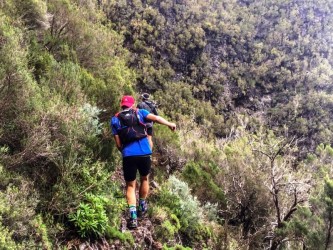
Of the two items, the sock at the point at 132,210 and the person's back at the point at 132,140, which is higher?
the person's back at the point at 132,140

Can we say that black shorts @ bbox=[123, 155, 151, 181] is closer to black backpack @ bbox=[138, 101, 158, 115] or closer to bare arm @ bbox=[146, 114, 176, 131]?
bare arm @ bbox=[146, 114, 176, 131]

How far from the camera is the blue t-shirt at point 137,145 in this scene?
5.08m

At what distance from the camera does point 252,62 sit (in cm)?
9138

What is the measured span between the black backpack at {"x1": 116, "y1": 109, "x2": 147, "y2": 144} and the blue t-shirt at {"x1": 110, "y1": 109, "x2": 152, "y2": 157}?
0.16ft

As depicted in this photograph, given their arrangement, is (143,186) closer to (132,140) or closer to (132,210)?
(132,210)

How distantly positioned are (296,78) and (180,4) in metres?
33.1

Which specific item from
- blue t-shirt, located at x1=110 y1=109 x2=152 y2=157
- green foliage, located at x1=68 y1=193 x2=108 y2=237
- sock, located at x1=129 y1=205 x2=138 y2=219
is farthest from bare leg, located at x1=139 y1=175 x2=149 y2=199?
green foliage, located at x1=68 y1=193 x2=108 y2=237

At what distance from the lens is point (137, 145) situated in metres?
5.11

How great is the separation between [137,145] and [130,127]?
27cm

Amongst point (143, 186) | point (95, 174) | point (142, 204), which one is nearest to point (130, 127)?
point (95, 174)

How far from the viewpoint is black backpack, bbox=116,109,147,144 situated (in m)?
5.09

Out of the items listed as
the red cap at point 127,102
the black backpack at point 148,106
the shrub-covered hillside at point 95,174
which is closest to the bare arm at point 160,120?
the red cap at point 127,102

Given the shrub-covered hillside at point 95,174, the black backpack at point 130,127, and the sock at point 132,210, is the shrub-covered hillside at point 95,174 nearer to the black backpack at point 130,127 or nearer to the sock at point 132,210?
the sock at point 132,210

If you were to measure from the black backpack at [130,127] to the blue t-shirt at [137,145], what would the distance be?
49mm
